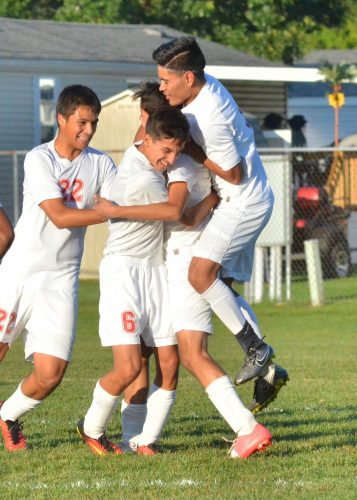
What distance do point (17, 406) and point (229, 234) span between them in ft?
5.15

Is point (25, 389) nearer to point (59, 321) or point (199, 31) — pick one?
point (59, 321)

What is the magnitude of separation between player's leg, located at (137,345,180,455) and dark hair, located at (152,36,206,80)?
5.11 ft

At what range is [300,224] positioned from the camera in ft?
79.0

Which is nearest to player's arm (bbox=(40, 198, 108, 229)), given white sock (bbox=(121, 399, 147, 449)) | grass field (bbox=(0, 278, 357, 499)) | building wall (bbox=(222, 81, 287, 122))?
white sock (bbox=(121, 399, 147, 449))

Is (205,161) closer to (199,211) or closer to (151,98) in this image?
(199,211)

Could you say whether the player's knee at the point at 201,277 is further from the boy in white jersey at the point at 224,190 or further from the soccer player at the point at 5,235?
the soccer player at the point at 5,235

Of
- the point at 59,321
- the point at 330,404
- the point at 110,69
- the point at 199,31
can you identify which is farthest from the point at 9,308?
the point at 199,31

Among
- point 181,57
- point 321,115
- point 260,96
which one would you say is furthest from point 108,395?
point 321,115

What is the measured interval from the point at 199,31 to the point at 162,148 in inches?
1355

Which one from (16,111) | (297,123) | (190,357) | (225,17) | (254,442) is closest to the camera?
(254,442)

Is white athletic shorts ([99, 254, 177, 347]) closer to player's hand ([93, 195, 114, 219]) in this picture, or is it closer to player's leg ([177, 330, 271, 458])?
player's leg ([177, 330, 271, 458])

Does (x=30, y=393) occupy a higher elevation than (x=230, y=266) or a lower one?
lower

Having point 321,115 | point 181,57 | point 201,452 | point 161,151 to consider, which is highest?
point 181,57

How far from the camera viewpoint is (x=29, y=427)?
915cm
